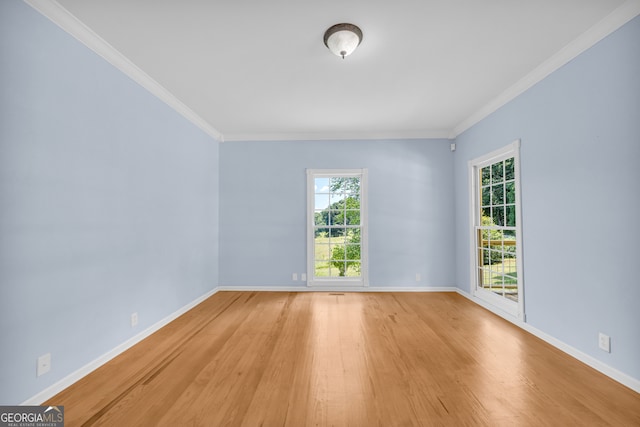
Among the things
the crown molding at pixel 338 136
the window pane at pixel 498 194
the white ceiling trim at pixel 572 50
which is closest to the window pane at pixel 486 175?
the window pane at pixel 498 194

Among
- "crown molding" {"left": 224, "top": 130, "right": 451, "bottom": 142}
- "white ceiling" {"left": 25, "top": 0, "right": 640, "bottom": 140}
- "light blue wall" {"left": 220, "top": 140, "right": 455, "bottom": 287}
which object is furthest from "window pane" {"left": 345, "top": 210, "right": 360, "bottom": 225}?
"white ceiling" {"left": 25, "top": 0, "right": 640, "bottom": 140}

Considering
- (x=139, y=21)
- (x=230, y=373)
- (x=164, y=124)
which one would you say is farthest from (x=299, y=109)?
(x=230, y=373)

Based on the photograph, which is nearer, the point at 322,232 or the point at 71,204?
the point at 71,204

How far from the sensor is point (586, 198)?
2.41m

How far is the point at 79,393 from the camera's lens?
201 cm

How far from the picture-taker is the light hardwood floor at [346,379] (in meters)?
1.78

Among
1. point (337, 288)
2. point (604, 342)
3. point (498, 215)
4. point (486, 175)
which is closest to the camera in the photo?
point (604, 342)

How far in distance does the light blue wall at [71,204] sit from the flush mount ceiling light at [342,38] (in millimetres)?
1951

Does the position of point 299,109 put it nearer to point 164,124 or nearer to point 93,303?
point 164,124

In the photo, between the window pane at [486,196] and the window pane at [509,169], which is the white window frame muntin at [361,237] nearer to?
the window pane at [486,196]

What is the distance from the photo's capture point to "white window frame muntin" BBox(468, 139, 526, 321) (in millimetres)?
3195

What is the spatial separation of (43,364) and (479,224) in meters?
4.90

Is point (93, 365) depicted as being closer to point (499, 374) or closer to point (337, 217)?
point (499, 374)

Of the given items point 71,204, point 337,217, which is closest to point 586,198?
point 337,217
